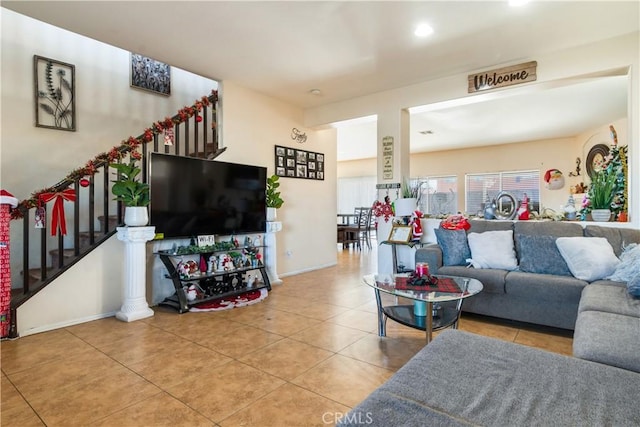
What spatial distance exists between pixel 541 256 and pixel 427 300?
165cm

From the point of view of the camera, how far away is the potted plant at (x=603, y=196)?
3387mm

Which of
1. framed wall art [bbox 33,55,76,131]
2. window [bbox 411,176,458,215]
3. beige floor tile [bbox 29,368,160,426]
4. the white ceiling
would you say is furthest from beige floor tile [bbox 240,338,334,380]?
window [bbox 411,176,458,215]

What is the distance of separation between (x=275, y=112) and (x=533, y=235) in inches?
150

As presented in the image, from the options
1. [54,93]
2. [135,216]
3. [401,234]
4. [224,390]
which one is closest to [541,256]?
[401,234]

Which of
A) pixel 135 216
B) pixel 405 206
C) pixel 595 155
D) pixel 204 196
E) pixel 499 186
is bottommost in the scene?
pixel 135 216

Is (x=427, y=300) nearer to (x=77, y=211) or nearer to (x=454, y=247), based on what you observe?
(x=454, y=247)

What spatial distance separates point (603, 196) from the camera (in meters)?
3.43

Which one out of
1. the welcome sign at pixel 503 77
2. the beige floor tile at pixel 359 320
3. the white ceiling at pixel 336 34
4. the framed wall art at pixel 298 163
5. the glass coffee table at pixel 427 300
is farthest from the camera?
the framed wall art at pixel 298 163

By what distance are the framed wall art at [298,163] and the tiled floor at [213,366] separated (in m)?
2.41

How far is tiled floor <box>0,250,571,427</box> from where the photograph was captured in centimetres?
176

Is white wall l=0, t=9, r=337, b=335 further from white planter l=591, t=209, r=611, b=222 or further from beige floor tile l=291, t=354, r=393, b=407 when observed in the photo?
white planter l=591, t=209, r=611, b=222

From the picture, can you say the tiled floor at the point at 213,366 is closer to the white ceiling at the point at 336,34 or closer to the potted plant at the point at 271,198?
the potted plant at the point at 271,198

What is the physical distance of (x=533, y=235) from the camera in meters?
3.32

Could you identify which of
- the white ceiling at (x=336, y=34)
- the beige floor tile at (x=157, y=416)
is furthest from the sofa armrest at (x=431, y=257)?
the beige floor tile at (x=157, y=416)
